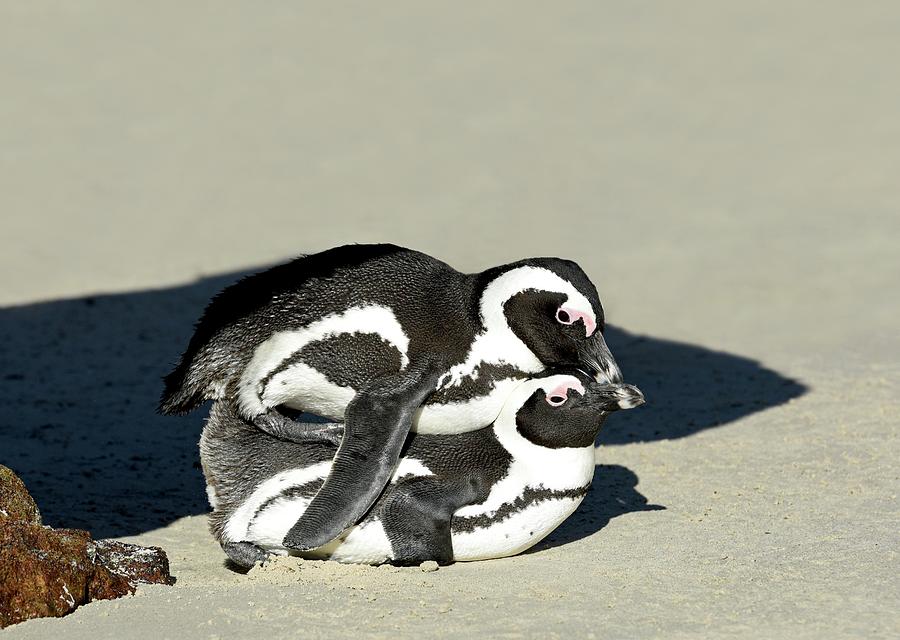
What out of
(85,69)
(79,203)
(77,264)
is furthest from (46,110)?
(77,264)

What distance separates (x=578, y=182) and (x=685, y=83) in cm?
348

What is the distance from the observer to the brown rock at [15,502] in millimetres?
4016

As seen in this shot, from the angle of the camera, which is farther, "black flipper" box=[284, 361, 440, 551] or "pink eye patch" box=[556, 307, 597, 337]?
"pink eye patch" box=[556, 307, 597, 337]

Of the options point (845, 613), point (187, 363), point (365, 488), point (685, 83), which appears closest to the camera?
point (845, 613)

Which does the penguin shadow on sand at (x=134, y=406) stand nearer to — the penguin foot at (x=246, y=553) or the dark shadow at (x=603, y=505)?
the dark shadow at (x=603, y=505)

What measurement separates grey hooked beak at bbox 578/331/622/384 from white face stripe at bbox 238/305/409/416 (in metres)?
0.55

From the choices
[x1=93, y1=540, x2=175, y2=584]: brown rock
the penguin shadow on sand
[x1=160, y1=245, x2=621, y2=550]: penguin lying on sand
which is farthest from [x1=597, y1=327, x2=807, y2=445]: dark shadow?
[x1=93, y1=540, x2=175, y2=584]: brown rock

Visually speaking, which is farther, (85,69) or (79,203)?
(85,69)

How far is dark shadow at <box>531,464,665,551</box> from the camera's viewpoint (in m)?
4.81

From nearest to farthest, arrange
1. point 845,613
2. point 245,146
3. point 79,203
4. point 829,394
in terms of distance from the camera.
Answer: point 845,613
point 829,394
point 79,203
point 245,146

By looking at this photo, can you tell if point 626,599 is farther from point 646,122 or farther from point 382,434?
point 646,122

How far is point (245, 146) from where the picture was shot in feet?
45.2

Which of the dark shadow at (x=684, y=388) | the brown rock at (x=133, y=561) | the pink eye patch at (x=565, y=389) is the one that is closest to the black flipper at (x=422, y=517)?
the pink eye patch at (x=565, y=389)

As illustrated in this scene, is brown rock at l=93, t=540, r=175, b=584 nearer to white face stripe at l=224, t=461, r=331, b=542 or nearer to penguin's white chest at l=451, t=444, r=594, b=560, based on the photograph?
white face stripe at l=224, t=461, r=331, b=542
